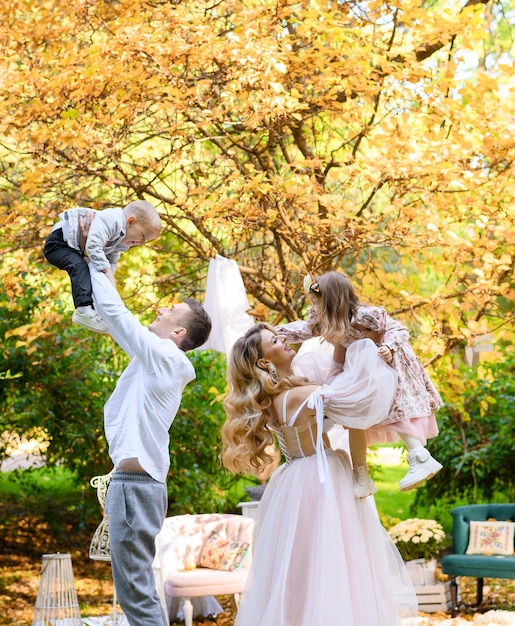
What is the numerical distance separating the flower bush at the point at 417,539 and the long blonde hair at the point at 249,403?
2.94 metres

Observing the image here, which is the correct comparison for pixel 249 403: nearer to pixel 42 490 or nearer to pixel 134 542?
pixel 134 542

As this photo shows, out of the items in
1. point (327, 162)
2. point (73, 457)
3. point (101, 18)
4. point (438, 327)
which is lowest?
point (73, 457)

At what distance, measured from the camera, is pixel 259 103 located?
14.1 ft

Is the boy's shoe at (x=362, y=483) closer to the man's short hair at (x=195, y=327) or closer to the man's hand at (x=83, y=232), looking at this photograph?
the man's short hair at (x=195, y=327)

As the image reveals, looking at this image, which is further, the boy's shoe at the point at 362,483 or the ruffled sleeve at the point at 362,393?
the boy's shoe at the point at 362,483

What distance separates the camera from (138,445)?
2535mm

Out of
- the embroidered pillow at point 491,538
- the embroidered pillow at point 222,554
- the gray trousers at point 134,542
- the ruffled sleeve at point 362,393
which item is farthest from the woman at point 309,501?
the embroidered pillow at point 491,538

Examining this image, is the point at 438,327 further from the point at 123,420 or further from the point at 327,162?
the point at 123,420

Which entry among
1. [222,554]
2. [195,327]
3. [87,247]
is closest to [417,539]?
[222,554]

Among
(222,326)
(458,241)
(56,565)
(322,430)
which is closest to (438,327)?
(458,241)

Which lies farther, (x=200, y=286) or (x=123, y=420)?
(x=200, y=286)

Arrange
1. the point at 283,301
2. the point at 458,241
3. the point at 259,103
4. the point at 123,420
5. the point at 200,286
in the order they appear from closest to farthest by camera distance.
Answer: the point at 123,420, the point at 259,103, the point at 458,241, the point at 283,301, the point at 200,286

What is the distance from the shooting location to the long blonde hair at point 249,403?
304 cm

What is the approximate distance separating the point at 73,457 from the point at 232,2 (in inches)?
154
